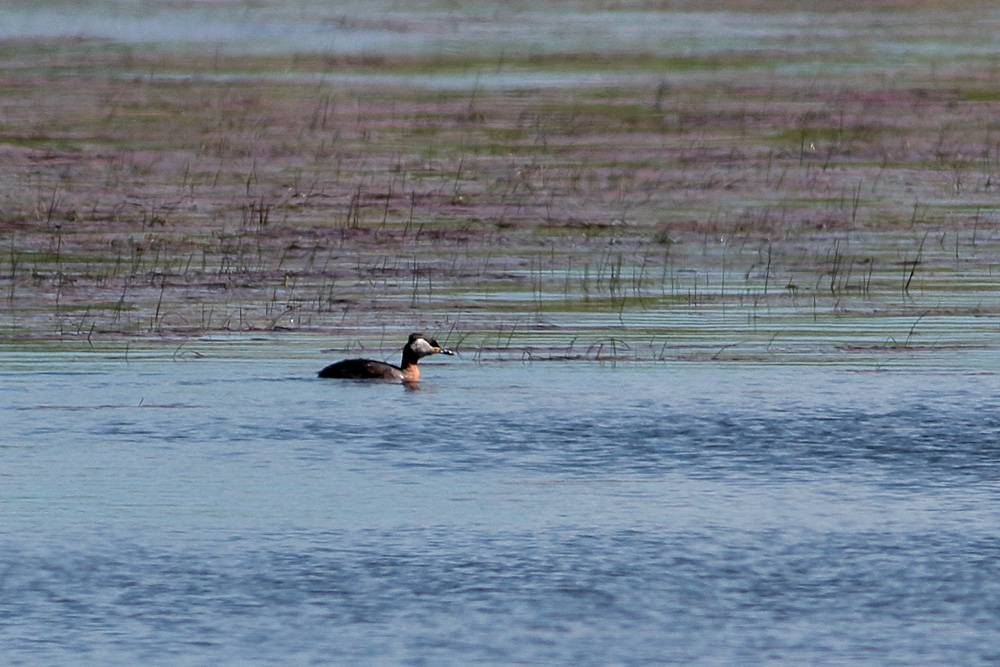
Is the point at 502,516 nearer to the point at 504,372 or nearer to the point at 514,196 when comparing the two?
the point at 504,372

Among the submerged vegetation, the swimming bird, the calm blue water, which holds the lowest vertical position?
the calm blue water

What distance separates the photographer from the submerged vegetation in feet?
55.9

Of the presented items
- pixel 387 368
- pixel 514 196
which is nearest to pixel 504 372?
pixel 387 368

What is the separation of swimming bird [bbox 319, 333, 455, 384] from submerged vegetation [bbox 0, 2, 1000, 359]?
109cm

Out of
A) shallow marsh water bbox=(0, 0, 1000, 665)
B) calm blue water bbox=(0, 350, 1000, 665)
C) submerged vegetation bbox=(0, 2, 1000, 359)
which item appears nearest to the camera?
calm blue water bbox=(0, 350, 1000, 665)

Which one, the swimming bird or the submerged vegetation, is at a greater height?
the submerged vegetation

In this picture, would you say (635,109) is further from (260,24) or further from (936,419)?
(936,419)

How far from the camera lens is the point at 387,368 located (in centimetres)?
1440

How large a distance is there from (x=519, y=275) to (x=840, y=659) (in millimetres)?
10897

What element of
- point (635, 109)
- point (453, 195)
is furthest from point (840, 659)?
point (635, 109)


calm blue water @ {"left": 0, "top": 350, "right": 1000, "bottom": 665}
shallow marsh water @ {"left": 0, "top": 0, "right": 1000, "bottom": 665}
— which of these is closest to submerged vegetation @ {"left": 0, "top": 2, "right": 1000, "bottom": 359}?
shallow marsh water @ {"left": 0, "top": 0, "right": 1000, "bottom": 665}

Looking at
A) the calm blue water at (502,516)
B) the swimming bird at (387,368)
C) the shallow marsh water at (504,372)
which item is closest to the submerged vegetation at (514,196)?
the shallow marsh water at (504,372)

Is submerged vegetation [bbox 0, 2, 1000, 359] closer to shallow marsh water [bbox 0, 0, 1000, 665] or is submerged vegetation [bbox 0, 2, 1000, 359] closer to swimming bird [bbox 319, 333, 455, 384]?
shallow marsh water [bbox 0, 0, 1000, 665]

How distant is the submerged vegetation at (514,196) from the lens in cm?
1703
